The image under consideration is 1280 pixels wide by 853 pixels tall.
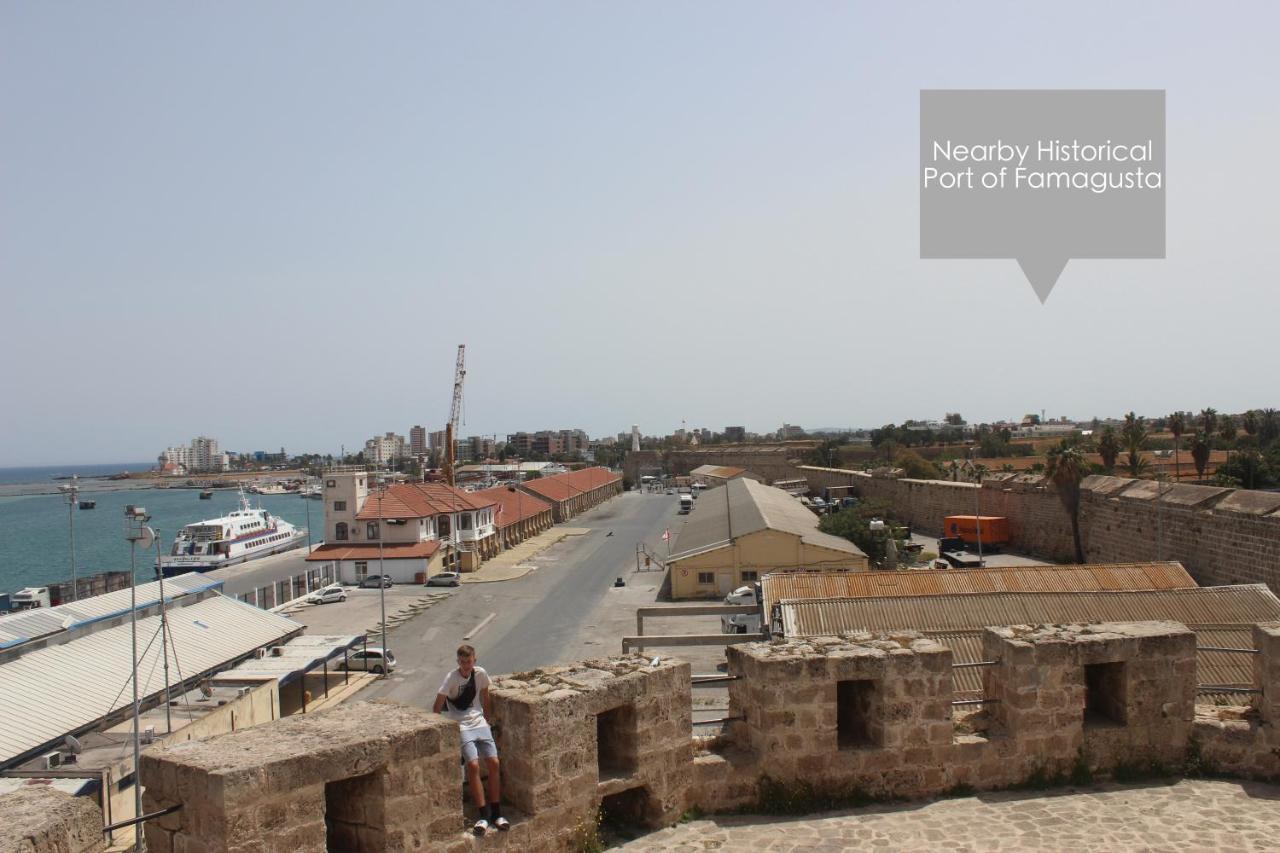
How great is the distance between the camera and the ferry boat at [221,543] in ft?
216

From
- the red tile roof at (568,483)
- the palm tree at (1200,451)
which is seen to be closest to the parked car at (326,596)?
the red tile roof at (568,483)

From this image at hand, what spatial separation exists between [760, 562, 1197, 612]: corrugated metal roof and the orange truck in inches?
888

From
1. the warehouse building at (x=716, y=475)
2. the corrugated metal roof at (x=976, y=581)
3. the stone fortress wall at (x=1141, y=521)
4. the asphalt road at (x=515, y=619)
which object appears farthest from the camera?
the warehouse building at (x=716, y=475)

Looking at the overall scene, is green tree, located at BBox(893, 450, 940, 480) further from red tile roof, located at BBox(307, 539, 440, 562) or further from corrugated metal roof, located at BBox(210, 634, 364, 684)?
corrugated metal roof, located at BBox(210, 634, 364, 684)

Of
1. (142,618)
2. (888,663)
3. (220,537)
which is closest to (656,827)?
(888,663)

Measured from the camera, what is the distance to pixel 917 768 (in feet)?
25.6

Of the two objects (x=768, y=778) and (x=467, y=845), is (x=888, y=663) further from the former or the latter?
(x=467, y=845)

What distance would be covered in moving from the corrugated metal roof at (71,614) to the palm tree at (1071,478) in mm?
36146

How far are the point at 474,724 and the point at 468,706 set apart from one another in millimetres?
175

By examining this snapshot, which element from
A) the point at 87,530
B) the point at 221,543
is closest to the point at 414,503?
the point at 221,543

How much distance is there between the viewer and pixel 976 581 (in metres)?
24.6

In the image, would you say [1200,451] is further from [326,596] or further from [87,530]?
[87,530]

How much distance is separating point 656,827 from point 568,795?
989 mm

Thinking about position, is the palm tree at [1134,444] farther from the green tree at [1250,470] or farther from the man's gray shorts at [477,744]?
the man's gray shorts at [477,744]
